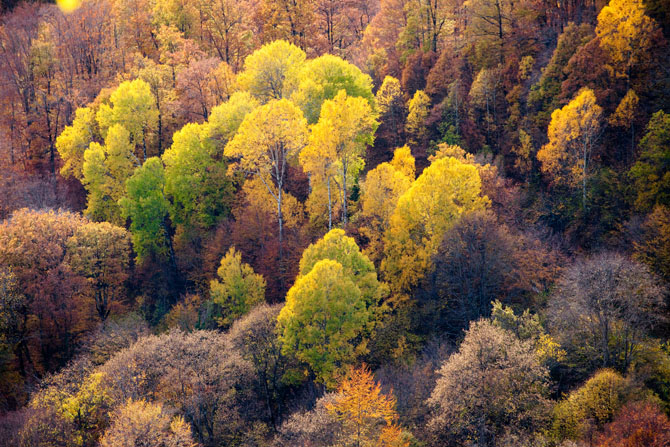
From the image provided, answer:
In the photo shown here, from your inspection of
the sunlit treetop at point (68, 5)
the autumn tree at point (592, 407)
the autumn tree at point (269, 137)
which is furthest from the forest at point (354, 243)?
the sunlit treetop at point (68, 5)

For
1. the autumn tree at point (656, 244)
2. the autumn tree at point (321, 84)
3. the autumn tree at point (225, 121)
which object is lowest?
the autumn tree at point (656, 244)

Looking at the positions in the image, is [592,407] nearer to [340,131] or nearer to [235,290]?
[235,290]

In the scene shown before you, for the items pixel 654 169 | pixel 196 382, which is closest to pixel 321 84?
pixel 654 169

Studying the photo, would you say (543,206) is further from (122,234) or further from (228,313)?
(122,234)

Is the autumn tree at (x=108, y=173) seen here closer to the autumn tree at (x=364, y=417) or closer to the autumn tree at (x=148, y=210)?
the autumn tree at (x=148, y=210)

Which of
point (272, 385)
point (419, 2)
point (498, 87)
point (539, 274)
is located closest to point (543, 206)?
point (539, 274)
